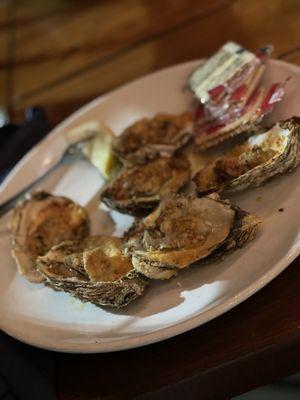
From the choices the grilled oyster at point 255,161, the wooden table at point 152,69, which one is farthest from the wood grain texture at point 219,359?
the grilled oyster at point 255,161

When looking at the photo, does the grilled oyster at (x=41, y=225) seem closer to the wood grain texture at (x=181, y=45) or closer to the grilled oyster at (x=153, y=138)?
the grilled oyster at (x=153, y=138)

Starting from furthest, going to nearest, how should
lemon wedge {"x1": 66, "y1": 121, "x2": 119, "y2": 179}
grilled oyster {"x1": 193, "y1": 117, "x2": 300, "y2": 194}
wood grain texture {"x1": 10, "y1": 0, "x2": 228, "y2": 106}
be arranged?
wood grain texture {"x1": 10, "y1": 0, "x2": 228, "y2": 106}
lemon wedge {"x1": 66, "y1": 121, "x2": 119, "y2": 179}
grilled oyster {"x1": 193, "y1": 117, "x2": 300, "y2": 194}

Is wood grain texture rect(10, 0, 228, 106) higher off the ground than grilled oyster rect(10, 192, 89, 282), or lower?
higher

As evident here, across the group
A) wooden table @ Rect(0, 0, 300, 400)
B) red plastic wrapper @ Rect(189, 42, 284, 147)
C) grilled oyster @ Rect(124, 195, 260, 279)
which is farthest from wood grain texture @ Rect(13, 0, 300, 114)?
grilled oyster @ Rect(124, 195, 260, 279)

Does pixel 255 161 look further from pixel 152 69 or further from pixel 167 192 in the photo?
pixel 152 69

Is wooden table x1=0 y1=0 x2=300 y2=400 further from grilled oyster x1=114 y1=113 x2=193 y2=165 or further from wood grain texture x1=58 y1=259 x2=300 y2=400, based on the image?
grilled oyster x1=114 y1=113 x2=193 y2=165

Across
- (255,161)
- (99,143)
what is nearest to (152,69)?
(99,143)
